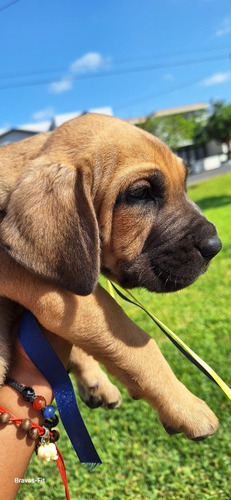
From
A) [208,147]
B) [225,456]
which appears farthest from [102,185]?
[208,147]

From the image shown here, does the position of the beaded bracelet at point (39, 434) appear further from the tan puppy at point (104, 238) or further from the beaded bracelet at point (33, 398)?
the tan puppy at point (104, 238)

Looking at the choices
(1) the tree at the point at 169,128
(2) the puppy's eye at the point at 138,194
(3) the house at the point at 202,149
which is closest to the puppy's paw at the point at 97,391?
(2) the puppy's eye at the point at 138,194

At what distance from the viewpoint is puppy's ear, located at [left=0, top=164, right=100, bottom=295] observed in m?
2.35

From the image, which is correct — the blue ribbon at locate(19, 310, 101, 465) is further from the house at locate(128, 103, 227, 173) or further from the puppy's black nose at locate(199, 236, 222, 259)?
the house at locate(128, 103, 227, 173)

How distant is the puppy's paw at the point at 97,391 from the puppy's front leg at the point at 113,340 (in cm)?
89

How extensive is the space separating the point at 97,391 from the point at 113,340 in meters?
1.15

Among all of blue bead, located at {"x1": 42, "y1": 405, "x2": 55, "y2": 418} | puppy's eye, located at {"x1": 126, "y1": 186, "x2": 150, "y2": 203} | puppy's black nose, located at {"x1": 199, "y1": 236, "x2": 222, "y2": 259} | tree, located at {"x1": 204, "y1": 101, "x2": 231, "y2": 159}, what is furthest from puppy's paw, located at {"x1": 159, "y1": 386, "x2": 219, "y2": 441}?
tree, located at {"x1": 204, "y1": 101, "x2": 231, "y2": 159}

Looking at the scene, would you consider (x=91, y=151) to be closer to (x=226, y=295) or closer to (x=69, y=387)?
(x=69, y=387)

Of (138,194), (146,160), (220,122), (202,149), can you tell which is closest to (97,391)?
(138,194)

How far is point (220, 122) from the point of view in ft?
208

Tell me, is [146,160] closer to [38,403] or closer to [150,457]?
[38,403]

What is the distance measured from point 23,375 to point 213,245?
1382 mm

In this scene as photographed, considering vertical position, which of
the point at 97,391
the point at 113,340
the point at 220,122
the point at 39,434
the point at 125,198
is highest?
the point at 125,198

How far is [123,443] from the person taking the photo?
4.24 metres
